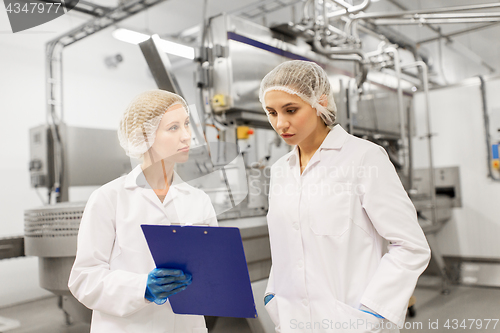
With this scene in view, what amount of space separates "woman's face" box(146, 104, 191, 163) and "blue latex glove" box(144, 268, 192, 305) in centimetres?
30

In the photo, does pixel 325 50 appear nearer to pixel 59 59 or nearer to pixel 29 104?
pixel 59 59

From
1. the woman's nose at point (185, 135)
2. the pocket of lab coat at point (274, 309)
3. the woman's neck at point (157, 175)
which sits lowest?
the pocket of lab coat at point (274, 309)

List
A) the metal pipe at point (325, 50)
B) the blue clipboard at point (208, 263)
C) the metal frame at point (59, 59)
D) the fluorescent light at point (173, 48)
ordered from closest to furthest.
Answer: the blue clipboard at point (208, 263) < the fluorescent light at point (173, 48) < the metal pipe at point (325, 50) < the metal frame at point (59, 59)

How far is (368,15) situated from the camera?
10.4 ft

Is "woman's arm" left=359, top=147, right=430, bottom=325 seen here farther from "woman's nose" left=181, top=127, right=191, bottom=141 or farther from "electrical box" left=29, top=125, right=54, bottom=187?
"electrical box" left=29, top=125, right=54, bottom=187

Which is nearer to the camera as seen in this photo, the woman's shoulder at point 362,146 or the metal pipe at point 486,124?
the woman's shoulder at point 362,146

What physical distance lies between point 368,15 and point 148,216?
9.43 ft

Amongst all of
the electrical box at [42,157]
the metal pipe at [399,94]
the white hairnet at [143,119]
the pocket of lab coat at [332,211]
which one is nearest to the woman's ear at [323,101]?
the pocket of lab coat at [332,211]

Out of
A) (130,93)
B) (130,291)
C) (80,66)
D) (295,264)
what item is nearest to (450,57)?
(130,93)

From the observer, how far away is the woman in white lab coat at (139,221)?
3.21 feet

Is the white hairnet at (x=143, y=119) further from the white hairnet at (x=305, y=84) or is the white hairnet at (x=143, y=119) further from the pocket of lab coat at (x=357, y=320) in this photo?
the pocket of lab coat at (x=357, y=320)

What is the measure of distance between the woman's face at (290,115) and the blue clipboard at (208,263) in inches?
16.3

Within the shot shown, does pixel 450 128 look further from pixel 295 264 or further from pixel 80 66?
pixel 80 66

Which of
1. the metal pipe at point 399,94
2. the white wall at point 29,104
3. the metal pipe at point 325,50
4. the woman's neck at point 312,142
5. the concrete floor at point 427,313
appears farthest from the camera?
the white wall at point 29,104
